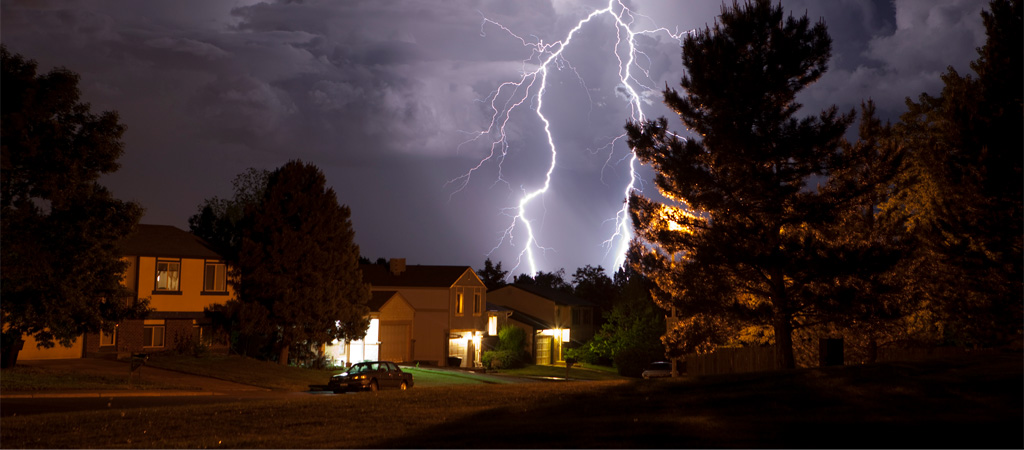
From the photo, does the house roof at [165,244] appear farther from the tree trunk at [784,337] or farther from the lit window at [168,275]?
the tree trunk at [784,337]

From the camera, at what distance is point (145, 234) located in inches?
1585

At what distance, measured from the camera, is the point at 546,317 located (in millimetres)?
65375

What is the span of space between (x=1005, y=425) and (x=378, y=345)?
39.0 meters

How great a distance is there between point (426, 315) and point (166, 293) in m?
17.2

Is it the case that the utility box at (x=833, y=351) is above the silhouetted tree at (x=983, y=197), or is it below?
below

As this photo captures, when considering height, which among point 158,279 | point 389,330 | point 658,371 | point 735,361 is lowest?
point 658,371

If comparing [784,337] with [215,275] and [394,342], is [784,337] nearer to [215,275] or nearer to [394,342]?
[215,275]

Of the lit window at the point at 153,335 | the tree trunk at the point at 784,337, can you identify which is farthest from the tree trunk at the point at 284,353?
the tree trunk at the point at 784,337

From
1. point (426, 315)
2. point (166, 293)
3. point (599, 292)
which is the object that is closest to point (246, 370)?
point (166, 293)

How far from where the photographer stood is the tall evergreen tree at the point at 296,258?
119ft

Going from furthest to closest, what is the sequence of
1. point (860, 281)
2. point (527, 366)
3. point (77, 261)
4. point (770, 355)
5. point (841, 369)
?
point (527, 366)
point (770, 355)
point (77, 261)
point (860, 281)
point (841, 369)

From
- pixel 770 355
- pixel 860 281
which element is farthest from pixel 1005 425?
pixel 770 355

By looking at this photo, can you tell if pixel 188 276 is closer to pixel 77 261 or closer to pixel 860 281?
pixel 77 261

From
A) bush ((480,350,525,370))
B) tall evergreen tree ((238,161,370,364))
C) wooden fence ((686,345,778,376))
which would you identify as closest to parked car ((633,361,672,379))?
bush ((480,350,525,370))
